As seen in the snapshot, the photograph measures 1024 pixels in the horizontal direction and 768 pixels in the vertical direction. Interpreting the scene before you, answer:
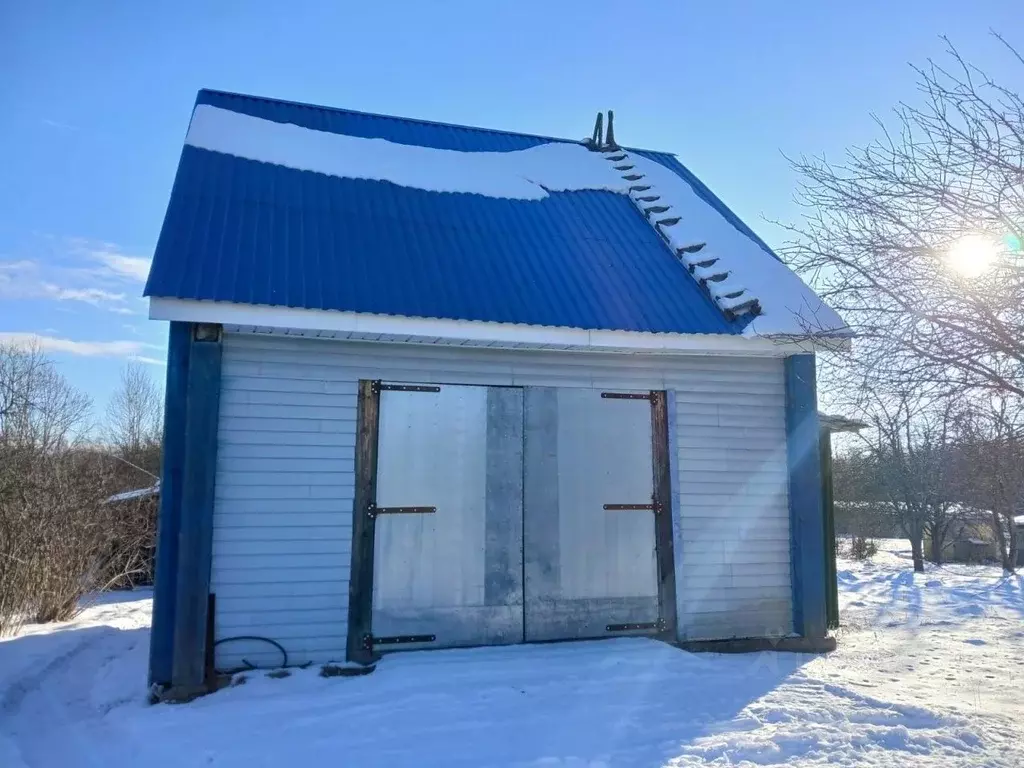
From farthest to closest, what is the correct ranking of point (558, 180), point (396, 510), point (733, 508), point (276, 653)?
point (558, 180), point (733, 508), point (396, 510), point (276, 653)

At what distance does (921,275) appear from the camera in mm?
5051

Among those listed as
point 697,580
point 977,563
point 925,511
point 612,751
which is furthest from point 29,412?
point 977,563

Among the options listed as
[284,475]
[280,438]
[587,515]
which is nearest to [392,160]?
[280,438]

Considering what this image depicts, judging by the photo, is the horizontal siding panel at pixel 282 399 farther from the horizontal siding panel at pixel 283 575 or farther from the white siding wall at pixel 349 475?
the horizontal siding panel at pixel 283 575

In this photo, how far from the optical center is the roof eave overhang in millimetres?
6121

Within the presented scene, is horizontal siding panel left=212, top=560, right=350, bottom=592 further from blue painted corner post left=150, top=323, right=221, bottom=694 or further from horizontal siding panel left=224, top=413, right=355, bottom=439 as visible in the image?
horizontal siding panel left=224, top=413, right=355, bottom=439

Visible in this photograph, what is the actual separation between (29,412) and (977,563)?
84.9 feet

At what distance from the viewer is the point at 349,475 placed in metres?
6.74

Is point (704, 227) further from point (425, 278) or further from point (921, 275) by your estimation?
point (921, 275)

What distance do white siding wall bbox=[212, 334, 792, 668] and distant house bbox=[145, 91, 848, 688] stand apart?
2cm

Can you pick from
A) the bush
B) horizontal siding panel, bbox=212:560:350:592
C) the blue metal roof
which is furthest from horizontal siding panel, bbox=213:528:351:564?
the bush

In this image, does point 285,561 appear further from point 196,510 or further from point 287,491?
point 196,510

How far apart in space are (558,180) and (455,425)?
14.1 ft

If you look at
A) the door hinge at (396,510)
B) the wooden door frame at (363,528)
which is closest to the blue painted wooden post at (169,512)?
the wooden door frame at (363,528)
